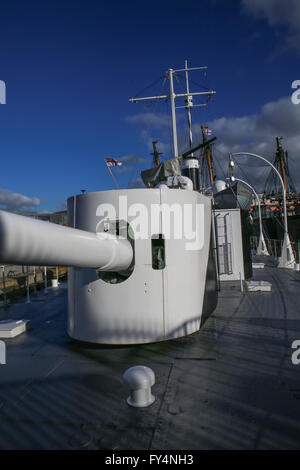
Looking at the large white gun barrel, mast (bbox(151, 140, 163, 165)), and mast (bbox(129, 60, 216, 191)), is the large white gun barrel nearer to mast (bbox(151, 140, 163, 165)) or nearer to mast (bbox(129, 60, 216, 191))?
mast (bbox(129, 60, 216, 191))

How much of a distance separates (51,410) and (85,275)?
2316mm

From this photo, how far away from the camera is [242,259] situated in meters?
11.3

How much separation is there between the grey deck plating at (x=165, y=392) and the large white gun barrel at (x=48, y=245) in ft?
5.07

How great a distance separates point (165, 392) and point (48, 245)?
2.28 meters

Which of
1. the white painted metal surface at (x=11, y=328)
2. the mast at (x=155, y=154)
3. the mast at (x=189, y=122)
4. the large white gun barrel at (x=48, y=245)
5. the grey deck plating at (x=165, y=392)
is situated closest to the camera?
the large white gun barrel at (x=48, y=245)

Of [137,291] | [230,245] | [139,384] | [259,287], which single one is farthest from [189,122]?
[139,384]

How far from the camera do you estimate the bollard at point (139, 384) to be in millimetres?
3037

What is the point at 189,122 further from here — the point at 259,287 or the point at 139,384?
the point at 139,384

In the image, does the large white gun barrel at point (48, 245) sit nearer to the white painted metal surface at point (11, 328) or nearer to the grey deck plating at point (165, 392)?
the grey deck plating at point (165, 392)

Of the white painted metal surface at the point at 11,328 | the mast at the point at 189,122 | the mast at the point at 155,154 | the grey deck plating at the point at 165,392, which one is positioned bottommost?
the grey deck plating at the point at 165,392

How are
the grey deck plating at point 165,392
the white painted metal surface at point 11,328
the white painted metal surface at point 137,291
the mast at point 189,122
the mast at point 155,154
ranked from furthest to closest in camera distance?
the mast at point 155,154 → the mast at point 189,122 → the white painted metal surface at point 11,328 → the white painted metal surface at point 137,291 → the grey deck plating at point 165,392

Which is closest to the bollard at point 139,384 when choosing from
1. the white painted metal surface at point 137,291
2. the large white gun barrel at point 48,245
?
the large white gun barrel at point 48,245

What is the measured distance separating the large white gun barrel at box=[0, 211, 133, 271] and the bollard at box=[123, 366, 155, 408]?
124 cm

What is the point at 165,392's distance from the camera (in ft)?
11.2
